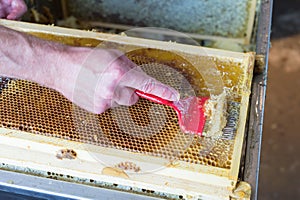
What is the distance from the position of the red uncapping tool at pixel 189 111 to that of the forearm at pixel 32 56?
0.22 meters

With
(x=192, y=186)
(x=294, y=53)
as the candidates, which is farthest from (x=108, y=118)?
(x=294, y=53)

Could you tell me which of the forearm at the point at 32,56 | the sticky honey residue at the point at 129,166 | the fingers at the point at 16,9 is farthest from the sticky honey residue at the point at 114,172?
the fingers at the point at 16,9

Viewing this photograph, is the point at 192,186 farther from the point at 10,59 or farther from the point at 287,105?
the point at 287,105

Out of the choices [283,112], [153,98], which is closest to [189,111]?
[153,98]

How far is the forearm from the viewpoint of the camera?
1.12m

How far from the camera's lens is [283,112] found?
2703 millimetres

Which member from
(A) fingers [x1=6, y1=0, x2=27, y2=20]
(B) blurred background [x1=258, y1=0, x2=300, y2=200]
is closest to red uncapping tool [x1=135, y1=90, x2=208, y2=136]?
(A) fingers [x1=6, y1=0, x2=27, y2=20]

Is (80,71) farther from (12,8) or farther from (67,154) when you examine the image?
(12,8)

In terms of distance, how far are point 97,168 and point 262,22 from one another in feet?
2.58

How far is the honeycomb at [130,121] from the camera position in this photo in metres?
1.10

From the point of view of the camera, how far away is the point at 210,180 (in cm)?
106

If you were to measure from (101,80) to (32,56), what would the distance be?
0.20 meters

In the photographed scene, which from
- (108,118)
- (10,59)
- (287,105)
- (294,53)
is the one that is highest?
(294,53)

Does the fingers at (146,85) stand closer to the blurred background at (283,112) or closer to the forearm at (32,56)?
the forearm at (32,56)
